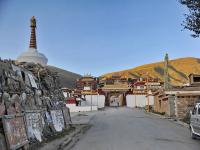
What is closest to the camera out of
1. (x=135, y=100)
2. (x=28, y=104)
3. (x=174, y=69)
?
(x=28, y=104)

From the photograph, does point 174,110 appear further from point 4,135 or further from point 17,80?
point 4,135

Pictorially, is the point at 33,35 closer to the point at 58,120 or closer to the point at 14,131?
the point at 58,120

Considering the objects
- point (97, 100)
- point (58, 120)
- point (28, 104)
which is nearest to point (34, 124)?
point (28, 104)

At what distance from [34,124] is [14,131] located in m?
3.24

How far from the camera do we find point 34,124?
1532 centimetres

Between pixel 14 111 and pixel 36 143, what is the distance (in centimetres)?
237

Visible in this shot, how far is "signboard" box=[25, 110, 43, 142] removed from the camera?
14428mm

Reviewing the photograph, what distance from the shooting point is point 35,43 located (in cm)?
4581

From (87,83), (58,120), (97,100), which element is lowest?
(58,120)

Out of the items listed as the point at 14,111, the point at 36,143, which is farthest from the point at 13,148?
the point at 36,143

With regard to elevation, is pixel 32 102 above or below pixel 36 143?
above

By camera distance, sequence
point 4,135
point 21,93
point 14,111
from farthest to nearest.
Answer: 1. point 21,93
2. point 14,111
3. point 4,135

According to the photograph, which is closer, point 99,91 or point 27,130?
point 27,130

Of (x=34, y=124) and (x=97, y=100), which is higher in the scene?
(x=97, y=100)
